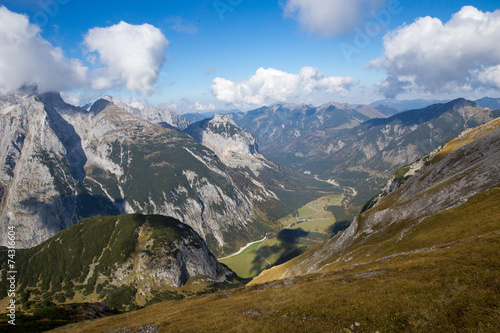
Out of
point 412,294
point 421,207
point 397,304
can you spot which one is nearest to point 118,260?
point 421,207

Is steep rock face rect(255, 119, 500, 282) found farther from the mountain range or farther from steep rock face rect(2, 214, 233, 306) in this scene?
steep rock face rect(2, 214, 233, 306)

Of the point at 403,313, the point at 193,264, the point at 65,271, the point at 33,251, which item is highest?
the point at 33,251

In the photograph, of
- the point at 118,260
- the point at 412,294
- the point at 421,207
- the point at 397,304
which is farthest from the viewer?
the point at 118,260

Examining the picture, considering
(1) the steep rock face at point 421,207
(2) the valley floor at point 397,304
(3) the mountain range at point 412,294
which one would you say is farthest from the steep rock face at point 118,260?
(2) the valley floor at point 397,304

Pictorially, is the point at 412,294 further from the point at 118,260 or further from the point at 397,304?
the point at 118,260

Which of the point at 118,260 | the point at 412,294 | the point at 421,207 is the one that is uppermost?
the point at 118,260

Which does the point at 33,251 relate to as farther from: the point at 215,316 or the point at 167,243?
the point at 215,316

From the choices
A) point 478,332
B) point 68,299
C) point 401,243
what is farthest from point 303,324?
point 68,299

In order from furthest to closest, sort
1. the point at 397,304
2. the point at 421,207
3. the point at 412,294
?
1. the point at 421,207
2. the point at 412,294
3. the point at 397,304
